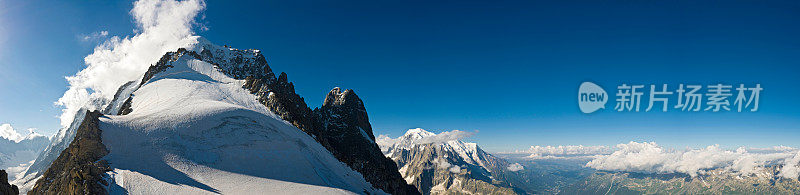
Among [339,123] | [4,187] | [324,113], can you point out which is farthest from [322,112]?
[4,187]

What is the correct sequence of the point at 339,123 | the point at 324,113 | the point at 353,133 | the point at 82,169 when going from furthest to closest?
the point at 324,113
the point at 339,123
the point at 353,133
the point at 82,169

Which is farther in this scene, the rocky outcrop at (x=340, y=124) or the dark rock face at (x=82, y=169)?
the rocky outcrop at (x=340, y=124)

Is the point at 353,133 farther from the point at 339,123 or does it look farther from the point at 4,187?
the point at 4,187

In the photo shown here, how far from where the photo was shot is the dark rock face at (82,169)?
3284 centimetres

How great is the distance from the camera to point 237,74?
464 ft

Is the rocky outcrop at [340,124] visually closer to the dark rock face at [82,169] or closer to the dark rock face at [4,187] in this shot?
the dark rock face at [82,169]

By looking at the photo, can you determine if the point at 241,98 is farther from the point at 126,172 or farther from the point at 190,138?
the point at 126,172

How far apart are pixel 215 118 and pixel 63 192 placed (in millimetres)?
27310

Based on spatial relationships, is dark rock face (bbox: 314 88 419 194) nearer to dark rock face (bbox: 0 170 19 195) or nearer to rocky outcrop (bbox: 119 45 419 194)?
rocky outcrop (bbox: 119 45 419 194)

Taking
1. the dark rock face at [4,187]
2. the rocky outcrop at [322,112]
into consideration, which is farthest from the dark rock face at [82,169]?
the rocky outcrop at [322,112]

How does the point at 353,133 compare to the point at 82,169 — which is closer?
the point at 82,169

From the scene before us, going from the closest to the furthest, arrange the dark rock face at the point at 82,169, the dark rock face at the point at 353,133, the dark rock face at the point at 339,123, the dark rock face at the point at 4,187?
1. the dark rock face at the point at 4,187
2. the dark rock face at the point at 82,169
3. the dark rock face at the point at 339,123
4. the dark rock face at the point at 353,133

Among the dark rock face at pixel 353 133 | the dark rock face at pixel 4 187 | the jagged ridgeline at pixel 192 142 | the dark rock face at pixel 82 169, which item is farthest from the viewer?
the dark rock face at pixel 353 133

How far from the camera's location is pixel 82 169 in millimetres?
34938
